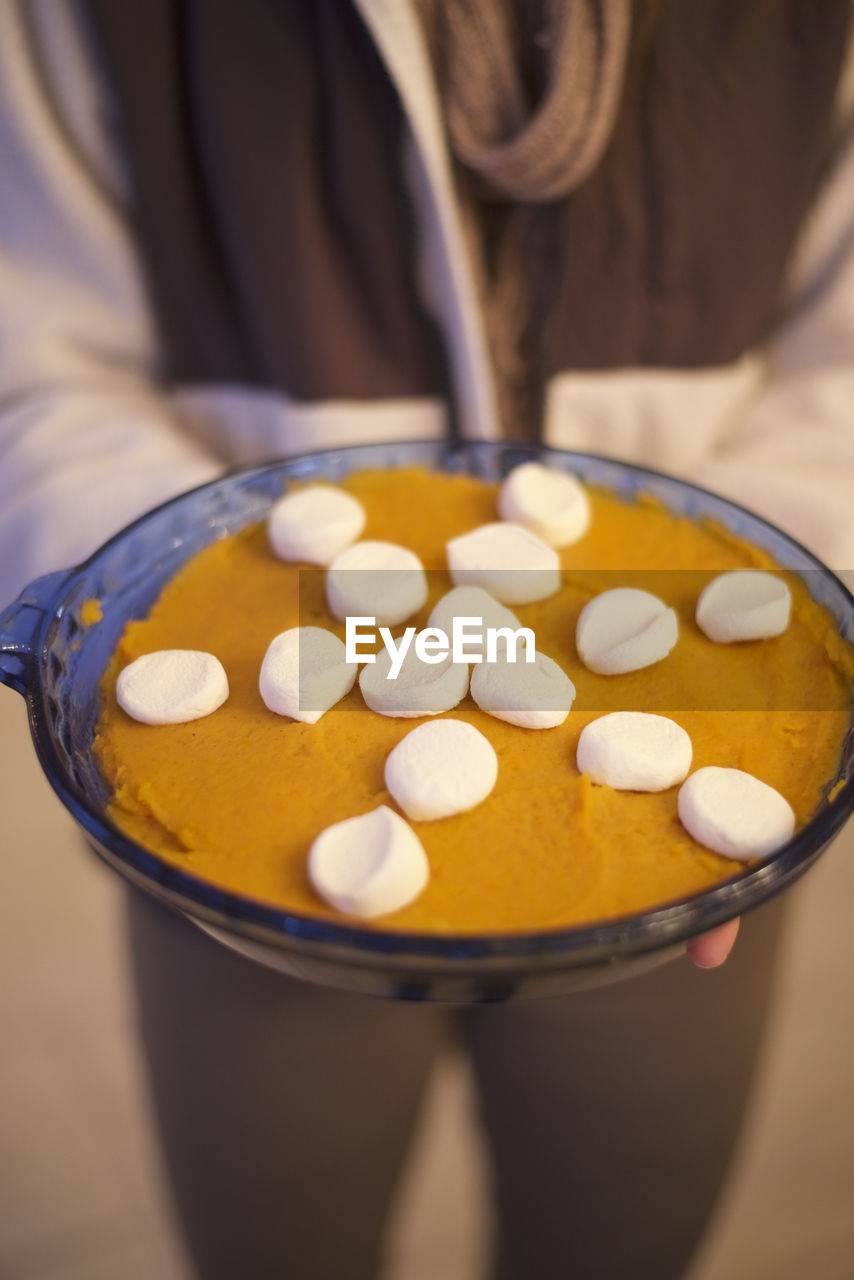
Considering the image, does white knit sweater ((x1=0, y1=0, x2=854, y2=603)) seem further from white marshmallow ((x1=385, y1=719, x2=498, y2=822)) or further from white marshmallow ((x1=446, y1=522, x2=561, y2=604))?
white marshmallow ((x1=385, y1=719, x2=498, y2=822))

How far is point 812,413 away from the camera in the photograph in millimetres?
892

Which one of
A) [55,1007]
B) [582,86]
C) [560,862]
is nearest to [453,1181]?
[55,1007]

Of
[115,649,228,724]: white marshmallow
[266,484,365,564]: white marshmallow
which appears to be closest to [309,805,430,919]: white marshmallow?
[115,649,228,724]: white marshmallow

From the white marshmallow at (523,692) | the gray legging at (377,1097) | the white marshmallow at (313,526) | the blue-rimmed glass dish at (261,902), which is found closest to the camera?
the blue-rimmed glass dish at (261,902)

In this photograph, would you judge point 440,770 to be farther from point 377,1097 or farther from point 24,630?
point 377,1097

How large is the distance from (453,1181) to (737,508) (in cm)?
80

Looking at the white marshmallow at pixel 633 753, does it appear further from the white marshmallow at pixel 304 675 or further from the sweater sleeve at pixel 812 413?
the sweater sleeve at pixel 812 413

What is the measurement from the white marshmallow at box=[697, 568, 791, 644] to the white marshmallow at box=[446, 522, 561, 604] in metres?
0.09

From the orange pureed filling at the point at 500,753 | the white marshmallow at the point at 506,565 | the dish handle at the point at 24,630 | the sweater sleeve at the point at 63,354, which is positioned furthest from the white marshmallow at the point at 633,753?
the sweater sleeve at the point at 63,354

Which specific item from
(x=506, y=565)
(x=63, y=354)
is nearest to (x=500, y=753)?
(x=506, y=565)

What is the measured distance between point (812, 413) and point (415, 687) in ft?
1.88

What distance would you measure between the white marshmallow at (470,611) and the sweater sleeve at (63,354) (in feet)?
1.10

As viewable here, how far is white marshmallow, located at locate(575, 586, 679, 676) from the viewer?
538mm

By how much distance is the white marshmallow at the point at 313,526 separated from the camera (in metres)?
0.62
